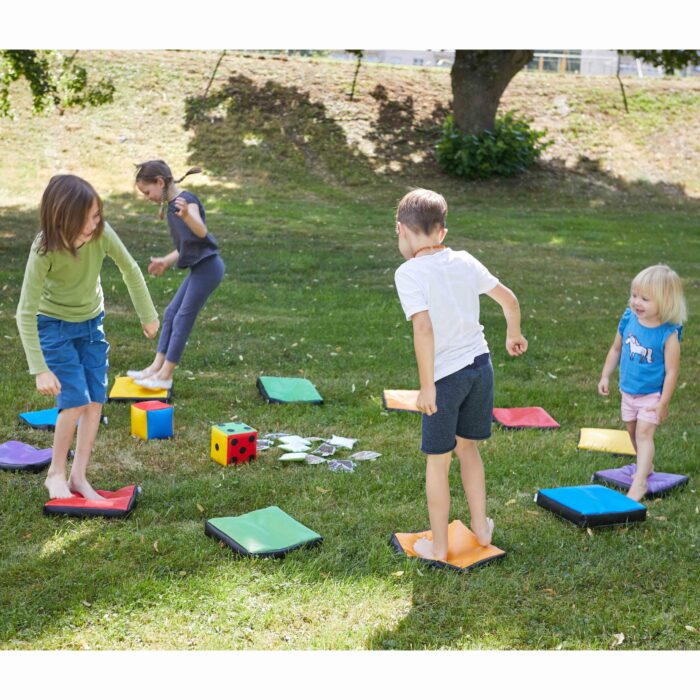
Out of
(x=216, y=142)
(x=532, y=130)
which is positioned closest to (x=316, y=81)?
(x=216, y=142)

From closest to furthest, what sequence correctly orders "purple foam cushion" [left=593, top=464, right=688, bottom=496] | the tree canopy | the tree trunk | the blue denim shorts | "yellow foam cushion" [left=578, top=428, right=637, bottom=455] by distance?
the blue denim shorts → "purple foam cushion" [left=593, top=464, right=688, bottom=496] → "yellow foam cushion" [left=578, top=428, right=637, bottom=455] → the tree canopy → the tree trunk

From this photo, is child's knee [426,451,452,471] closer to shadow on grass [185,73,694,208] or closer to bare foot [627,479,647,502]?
bare foot [627,479,647,502]

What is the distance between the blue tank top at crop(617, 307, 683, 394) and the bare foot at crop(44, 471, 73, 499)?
10.3 ft

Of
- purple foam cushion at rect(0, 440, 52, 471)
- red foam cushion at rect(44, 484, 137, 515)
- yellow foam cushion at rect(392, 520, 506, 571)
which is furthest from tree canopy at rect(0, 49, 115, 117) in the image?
yellow foam cushion at rect(392, 520, 506, 571)

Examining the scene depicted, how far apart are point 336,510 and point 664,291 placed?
7.02 feet

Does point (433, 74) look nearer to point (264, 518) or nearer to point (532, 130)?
point (532, 130)

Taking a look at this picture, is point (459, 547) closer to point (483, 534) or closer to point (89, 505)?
point (483, 534)

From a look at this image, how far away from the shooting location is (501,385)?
22.6ft

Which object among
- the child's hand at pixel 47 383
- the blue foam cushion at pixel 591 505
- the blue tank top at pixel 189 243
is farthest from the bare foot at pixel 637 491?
the blue tank top at pixel 189 243

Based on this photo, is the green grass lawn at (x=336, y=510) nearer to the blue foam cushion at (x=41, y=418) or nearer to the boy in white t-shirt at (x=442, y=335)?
the blue foam cushion at (x=41, y=418)

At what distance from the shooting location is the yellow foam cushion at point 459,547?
3889mm

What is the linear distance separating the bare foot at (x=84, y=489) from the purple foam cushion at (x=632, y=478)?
285 centimetres

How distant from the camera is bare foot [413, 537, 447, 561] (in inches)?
154

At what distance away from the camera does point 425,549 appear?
156 inches
